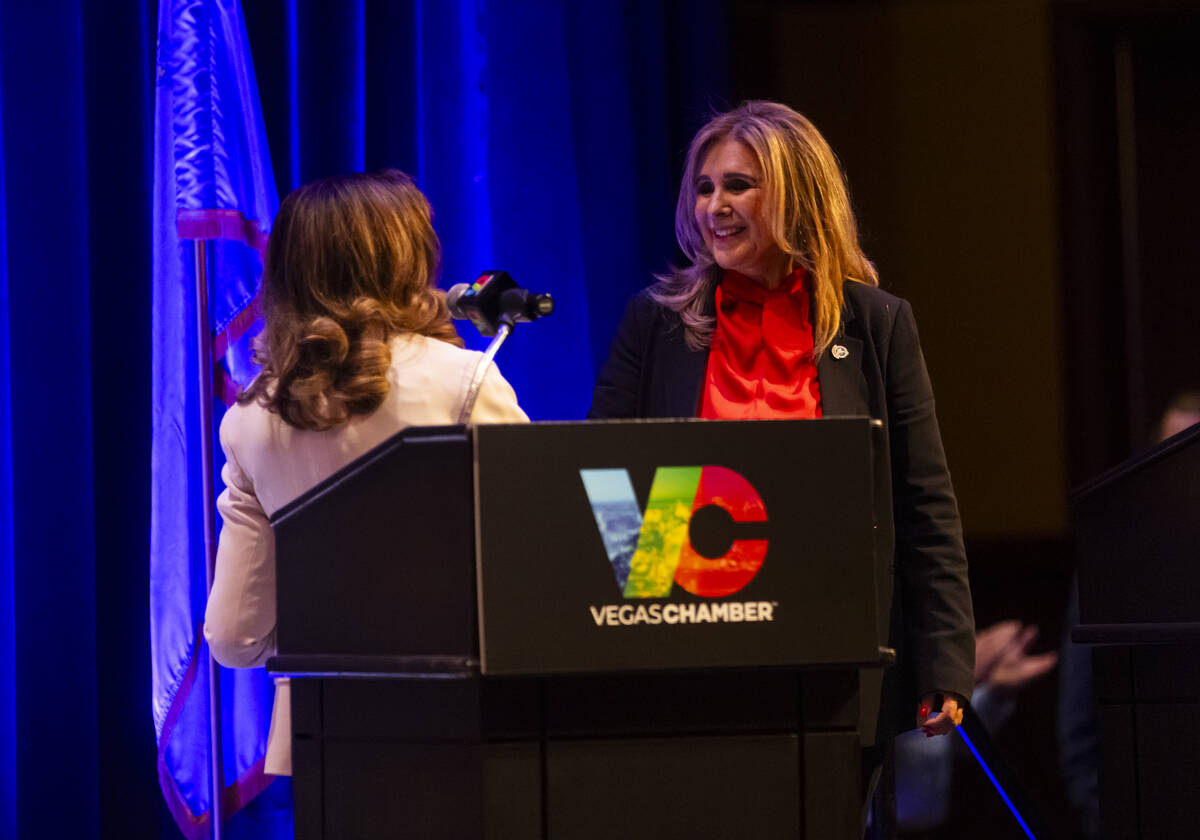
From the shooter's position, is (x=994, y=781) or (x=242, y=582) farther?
(x=994, y=781)

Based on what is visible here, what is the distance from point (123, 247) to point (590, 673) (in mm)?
1965

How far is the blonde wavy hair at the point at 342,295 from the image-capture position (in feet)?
5.55

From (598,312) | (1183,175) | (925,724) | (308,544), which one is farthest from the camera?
(1183,175)

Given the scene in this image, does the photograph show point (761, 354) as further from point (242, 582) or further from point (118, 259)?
point (118, 259)

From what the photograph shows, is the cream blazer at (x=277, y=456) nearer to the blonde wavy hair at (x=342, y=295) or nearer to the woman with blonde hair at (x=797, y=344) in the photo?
the blonde wavy hair at (x=342, y=295)

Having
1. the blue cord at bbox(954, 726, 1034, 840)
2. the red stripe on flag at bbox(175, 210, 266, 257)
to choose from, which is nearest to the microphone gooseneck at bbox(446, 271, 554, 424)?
the red stripe on flag at bbox(175, 210, 266, 257)

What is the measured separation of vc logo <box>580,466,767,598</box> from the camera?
123 centimetres

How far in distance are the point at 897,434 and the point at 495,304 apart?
0.78 m

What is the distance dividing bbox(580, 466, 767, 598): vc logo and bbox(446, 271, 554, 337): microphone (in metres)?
0.30

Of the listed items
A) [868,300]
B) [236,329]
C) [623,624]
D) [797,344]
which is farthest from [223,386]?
[623,624]

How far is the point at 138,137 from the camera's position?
2.83 metres

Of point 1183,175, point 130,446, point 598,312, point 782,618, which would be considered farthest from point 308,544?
point 1183,175

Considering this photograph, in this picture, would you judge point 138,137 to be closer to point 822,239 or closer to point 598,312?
point 598,312

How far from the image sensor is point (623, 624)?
123cm
